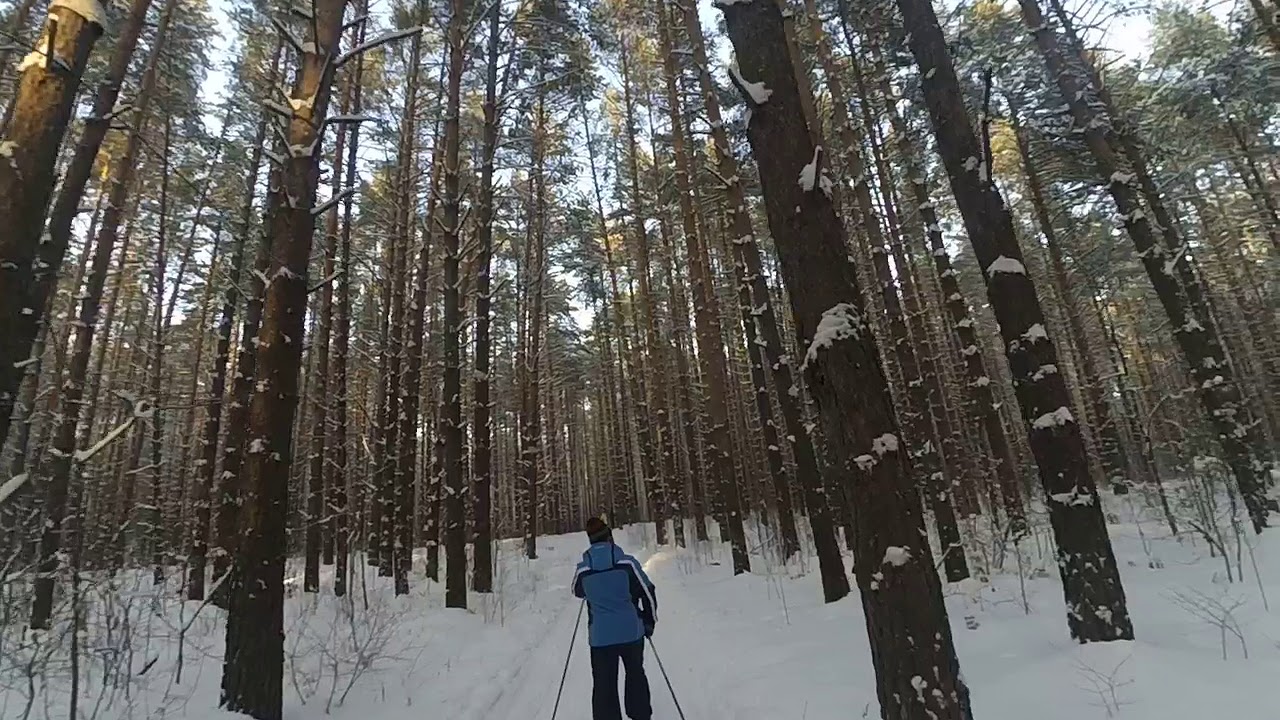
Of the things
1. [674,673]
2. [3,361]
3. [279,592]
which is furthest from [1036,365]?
[3,361]

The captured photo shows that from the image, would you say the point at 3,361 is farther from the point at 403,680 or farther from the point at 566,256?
the point at 566,256

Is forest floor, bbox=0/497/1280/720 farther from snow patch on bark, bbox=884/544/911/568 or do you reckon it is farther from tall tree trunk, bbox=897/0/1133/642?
snow patch on bark, bbox=884/544/911/568

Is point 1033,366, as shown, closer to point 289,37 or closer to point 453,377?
point 289,37

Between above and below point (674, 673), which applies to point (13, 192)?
above

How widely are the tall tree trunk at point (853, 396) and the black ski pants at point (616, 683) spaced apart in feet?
7.84

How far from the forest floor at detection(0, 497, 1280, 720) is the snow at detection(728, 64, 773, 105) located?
3.77 m

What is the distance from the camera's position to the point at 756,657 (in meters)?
5.98

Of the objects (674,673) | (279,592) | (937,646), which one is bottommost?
(674,673)

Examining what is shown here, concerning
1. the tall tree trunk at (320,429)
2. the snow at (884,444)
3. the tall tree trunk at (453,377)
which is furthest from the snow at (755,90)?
the tall tree trunk at (320,429)

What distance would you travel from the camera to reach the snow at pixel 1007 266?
4.96 m

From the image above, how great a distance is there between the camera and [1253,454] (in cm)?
849

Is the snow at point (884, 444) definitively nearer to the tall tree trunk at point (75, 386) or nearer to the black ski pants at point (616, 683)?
the black ski pants at point (616, 683)

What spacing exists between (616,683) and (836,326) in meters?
3.43

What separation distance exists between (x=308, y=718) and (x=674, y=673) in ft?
11.2
